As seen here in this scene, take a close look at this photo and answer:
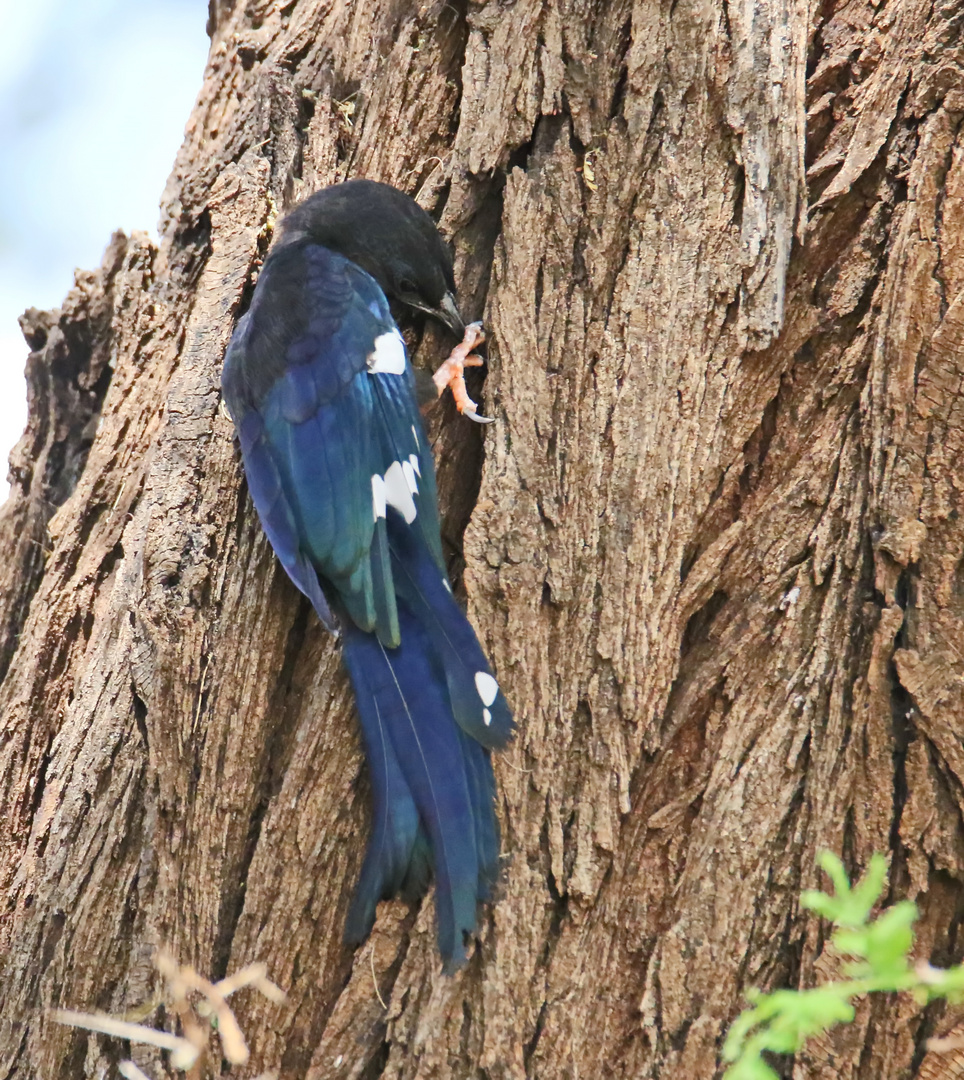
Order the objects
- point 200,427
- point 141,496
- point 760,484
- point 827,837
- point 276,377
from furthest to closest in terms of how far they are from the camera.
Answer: point 141,496 < point 200,427 < point 276,377 < point 760,484 < point 827,837

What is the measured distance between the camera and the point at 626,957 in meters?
1.77

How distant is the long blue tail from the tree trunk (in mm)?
42

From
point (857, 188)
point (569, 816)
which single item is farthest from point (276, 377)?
point (857, 188)

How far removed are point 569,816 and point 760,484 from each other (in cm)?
72

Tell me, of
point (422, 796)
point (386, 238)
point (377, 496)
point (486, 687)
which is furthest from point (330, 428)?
point (422, 796)

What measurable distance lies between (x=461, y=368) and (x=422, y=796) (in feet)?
2.83

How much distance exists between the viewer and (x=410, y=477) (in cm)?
206

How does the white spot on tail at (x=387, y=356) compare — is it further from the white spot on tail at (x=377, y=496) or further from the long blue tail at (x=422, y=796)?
the long blue tail at (x=422, y=796)

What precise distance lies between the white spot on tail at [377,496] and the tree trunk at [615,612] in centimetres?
15

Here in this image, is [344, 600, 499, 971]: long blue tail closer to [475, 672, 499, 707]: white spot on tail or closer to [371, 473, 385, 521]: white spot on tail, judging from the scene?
[475, 672, 499, 707]: white spot on tail

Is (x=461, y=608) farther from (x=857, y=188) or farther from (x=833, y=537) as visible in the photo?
(x=857, y=188)

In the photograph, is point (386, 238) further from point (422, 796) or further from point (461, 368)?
point (422, 796)

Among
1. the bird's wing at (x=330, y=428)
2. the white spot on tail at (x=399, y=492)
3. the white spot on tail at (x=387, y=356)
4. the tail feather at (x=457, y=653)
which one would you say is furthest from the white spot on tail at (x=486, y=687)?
the white spot on tail at (x=387, y=356)

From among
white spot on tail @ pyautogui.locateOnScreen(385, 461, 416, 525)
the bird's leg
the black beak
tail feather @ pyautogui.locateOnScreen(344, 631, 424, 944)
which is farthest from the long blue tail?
the black beak
